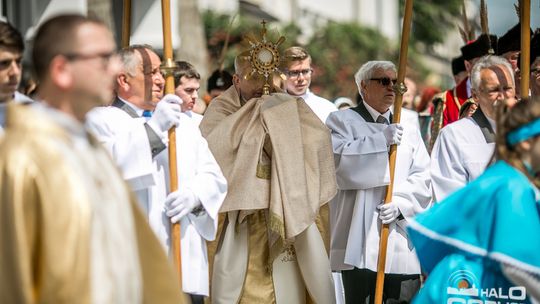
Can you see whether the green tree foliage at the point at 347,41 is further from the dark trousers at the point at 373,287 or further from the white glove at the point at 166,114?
the white glove at the point at 166,114


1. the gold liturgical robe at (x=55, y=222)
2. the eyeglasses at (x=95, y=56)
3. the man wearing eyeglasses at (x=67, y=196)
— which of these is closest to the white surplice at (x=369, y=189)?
the man wearing eyeglasses at (x=67, y=196)

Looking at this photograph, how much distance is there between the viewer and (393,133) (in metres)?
6.73

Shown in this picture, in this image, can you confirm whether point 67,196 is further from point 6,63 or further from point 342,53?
point 342,53

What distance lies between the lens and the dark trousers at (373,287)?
22.8 feet

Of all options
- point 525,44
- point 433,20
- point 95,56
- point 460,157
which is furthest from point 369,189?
point 433,20

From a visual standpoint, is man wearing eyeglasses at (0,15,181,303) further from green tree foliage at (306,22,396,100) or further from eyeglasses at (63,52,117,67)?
green tree foliage at (306,22,396,100)

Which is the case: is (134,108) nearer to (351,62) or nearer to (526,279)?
(526,279)

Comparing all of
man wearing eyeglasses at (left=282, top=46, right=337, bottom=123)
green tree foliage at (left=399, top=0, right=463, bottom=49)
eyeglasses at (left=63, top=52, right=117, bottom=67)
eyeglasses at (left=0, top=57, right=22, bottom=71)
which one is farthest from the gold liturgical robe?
green tree foliage at (left=399, top=0, right=463, bottom=49)

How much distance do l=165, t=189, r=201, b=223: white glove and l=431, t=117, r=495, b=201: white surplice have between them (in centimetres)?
158

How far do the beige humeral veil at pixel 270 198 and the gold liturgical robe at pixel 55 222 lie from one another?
3.06 meters

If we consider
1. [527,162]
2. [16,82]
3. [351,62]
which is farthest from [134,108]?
[351,62]

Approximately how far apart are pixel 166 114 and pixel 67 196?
7.53ft

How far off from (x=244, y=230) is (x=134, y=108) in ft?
4.11

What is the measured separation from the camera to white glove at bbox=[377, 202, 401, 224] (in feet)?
22.4
